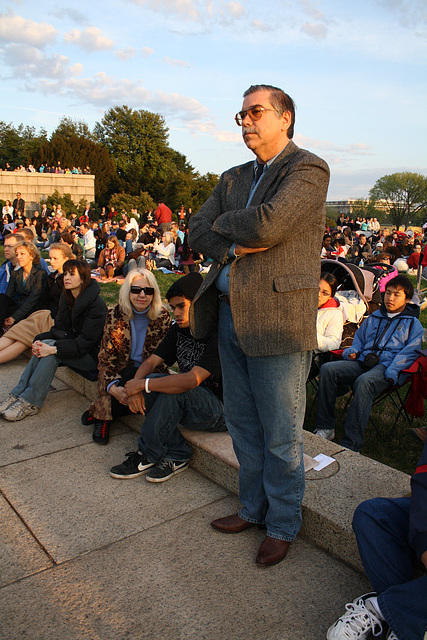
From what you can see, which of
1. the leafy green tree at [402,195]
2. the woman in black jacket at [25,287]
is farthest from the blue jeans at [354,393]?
the leafy green tree at [402,195]

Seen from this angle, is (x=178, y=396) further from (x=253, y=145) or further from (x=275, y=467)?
(x=253, y=145)

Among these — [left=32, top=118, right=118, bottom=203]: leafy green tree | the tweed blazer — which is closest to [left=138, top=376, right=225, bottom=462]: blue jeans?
the tweed blazer

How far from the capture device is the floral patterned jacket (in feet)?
13.8

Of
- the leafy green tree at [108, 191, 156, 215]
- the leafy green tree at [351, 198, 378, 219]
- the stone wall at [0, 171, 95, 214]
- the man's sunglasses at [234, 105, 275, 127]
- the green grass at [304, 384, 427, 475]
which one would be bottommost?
the green grass at [304, 384, 427, 475]

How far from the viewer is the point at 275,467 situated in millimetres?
2484

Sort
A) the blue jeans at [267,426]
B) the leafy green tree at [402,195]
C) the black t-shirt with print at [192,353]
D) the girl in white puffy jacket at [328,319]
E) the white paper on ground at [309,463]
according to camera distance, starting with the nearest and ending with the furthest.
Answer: the blue jeans at [267,426]
the white paper on ground at [309,463]
the black t-shirt with print at [192,353]
the girl in white puffy jacket at [328,319]
the leafy green tree at [402,195]

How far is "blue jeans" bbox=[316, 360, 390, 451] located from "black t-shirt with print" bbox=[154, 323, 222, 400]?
1.11 meters

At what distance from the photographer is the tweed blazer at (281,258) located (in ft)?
7.03

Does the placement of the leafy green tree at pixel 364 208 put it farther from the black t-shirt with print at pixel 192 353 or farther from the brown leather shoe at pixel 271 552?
the brown leather shoe at pixel 271 552

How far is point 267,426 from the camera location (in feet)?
7.97

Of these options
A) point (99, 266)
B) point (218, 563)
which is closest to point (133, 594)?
point (218, 563)

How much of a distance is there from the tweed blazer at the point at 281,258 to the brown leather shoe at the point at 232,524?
1073 mm

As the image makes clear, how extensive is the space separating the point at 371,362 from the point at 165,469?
197 cm

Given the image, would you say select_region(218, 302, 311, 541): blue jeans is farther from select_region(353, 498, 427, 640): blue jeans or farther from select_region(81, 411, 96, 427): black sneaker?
select_region(81, 411, 96, 427): black sneaker
